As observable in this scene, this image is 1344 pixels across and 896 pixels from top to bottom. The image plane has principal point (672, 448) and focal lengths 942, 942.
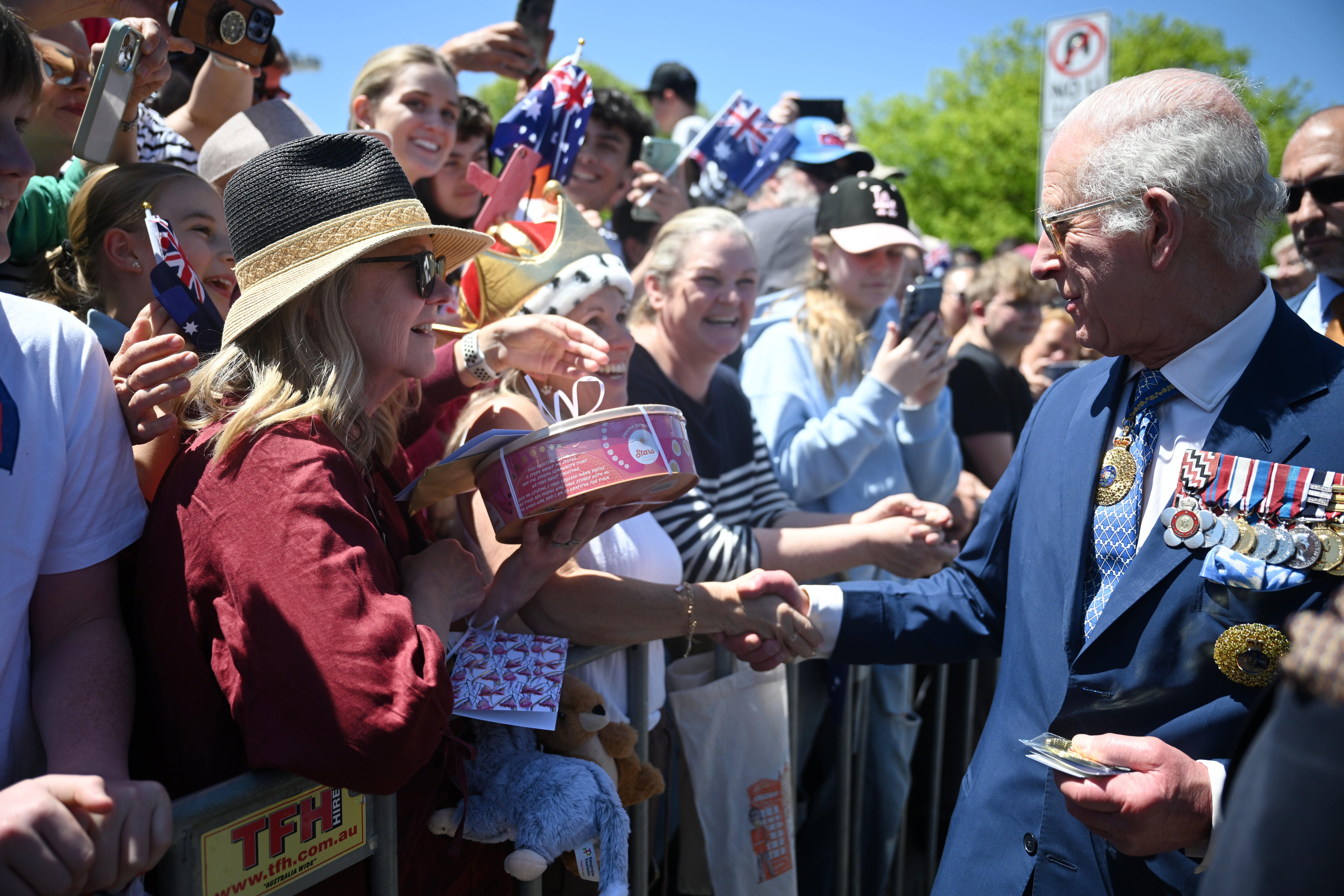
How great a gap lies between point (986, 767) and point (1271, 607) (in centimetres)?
71

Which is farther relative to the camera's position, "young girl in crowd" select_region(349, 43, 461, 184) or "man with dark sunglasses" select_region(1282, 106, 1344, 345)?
"young girl in crowd" select_region(349, 43, 461, 184)

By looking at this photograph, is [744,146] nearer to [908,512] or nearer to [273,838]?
[908,512]

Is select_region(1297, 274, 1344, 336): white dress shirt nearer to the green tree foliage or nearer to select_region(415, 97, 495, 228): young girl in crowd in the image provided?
select_region(415, 97, 495, 228): young girl in crowd

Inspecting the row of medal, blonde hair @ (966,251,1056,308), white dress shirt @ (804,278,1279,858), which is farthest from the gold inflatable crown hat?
blonde hair @ (966,251,1056,308)

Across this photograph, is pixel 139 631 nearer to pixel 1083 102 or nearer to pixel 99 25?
pixel 1083 102

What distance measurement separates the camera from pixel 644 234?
18.0 feet

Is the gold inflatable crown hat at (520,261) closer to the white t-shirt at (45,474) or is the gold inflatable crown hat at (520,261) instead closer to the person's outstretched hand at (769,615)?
the person's outstretched hand at (769,615)

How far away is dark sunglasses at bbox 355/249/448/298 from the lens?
2.05m

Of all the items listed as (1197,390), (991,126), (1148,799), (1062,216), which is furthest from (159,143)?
(991,126)

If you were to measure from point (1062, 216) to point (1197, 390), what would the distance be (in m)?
0.47

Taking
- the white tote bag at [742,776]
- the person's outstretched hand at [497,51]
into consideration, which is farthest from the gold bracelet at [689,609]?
the person's outstretched hand at [497,51]

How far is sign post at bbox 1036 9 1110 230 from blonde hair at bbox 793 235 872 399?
4.49 metres

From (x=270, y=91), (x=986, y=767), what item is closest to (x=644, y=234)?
(x=270, y=91)

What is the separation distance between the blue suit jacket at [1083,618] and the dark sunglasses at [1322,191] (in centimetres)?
190
